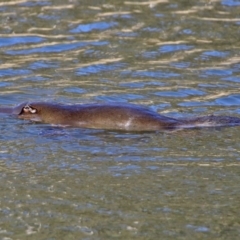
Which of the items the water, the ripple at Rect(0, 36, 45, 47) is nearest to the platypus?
the water

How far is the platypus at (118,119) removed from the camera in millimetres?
7324

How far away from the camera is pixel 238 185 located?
5.90 metres

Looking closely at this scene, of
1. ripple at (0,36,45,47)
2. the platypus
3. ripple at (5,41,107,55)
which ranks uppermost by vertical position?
the platypus

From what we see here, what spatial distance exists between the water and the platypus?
0.11 meters

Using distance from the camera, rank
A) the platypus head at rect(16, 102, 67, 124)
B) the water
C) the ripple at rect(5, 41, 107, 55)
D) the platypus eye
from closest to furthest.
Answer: the water → the platypus head at rect(16, 102, 67, 124) → the platypus eye → the ripple at rect(5, 41, 107, 55)

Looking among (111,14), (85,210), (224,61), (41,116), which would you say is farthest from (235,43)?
(85,210)

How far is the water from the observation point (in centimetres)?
531

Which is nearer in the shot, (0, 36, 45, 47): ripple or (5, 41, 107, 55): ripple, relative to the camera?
(5, 41, 107, 55): ripple

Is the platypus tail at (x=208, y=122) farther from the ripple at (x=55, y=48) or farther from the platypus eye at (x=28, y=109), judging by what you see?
the ripple at (x=55, y=48)

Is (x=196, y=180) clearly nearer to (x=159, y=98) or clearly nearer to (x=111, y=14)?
(x=159, y=98)

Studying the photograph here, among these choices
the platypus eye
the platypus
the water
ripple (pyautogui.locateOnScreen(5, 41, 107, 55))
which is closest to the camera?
the water

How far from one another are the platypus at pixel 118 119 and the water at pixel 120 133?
11cm

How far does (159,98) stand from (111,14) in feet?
13.9

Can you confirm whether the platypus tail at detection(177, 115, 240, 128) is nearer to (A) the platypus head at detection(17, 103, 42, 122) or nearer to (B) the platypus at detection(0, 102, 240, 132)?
(B) the platypus at detection(0, 102, 240, 132)
